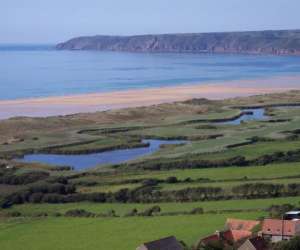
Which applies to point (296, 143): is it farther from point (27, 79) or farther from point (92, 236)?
point (27, 79)

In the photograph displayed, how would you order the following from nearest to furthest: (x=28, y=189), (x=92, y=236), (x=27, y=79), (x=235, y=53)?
1. (x=92, y=236)
2. (x=28, y=189)
3. (x=27, y=79)
4. (x=235, y=53)

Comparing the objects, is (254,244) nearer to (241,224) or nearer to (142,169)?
(241,224)

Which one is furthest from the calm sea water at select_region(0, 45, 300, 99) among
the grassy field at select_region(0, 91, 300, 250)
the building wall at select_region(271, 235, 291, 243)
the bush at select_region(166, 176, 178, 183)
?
the building wall at select_region(271, 235, 291, 243)

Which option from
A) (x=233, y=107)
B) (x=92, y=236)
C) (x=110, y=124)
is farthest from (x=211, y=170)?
(x=233, y=107)

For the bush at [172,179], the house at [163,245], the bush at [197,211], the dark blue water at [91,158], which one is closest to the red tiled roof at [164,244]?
the house at [163,245]

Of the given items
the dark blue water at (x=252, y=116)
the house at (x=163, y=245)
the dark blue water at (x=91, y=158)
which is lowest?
the dark blue water at (x=91, y=158)

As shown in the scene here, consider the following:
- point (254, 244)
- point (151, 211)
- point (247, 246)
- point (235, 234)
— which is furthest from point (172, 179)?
point (247, 246)

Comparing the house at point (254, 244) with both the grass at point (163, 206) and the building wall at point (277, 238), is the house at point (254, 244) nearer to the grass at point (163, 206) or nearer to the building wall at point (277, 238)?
the building wall at point (277, 238)
